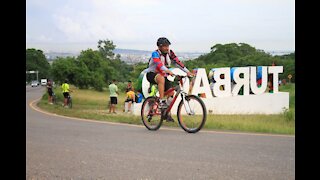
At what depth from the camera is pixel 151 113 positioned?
632 cm

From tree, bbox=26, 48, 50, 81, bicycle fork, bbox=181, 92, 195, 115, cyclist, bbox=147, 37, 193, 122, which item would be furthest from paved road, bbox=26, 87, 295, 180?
tree, bbox=26, 48, 50, 81

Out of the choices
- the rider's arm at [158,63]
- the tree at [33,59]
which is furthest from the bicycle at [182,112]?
the tree at [33,59]

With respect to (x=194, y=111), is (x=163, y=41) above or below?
above

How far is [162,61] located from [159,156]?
4.19 feet

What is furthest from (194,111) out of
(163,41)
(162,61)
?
(163,41)

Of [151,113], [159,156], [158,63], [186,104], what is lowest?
[159,156]

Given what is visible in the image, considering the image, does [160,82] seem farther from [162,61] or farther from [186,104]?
[162,61]

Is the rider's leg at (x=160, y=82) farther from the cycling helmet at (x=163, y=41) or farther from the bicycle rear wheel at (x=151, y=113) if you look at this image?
the cycling helmet at (x=163, y=41)

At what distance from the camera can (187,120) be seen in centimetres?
609

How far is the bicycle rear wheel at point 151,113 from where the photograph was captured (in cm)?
623

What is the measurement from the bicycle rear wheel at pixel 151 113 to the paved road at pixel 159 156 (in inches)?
7.4

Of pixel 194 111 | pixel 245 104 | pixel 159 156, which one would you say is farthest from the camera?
pixel 245 104
